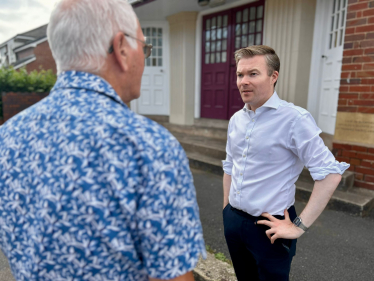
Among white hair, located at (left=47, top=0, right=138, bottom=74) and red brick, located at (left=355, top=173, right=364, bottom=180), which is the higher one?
white hair, located at (left=47, top=0, right=138, bottom=74)

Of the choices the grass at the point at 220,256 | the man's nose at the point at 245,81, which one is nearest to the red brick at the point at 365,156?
the grass at the point at 220,256

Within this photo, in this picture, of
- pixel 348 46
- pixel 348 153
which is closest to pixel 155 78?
pixel 348 46

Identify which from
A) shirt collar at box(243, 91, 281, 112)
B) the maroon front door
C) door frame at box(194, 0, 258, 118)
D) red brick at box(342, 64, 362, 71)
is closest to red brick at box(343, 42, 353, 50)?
red brick at box(342, 64, 362, 71)

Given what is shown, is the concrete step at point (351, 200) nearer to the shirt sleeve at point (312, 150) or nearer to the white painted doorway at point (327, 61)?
the white painted doorway at point (327, 61)

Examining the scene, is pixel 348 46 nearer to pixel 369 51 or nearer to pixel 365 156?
pixel 369 51

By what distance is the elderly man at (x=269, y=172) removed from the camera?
56.1 inches

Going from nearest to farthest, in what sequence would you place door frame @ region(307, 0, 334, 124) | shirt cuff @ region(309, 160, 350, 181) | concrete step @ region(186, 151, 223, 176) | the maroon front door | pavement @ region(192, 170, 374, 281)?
1. shirt cuff @ region(309, 160, 350, 181)
2. pavement @ region(192, 170, 374, 281)
3. door frame @ region(307, 0, 334, 124)
4. concrete step @ region(186, 151, 223, 176)
5. the maroon front door

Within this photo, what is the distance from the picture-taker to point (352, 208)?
3.38 m

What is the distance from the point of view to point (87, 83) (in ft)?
2.59

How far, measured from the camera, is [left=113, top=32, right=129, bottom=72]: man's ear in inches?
31.1

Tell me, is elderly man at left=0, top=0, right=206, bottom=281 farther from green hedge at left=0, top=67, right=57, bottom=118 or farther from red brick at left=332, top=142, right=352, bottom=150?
green hedge at left=0, top=67, right=57, bottom=118

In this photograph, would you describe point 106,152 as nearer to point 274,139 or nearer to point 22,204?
point 22,204

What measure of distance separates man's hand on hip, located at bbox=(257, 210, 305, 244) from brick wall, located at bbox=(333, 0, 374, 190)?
2.85 meters

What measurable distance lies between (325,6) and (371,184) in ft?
10.4
